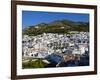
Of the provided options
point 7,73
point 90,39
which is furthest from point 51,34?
point 7,73

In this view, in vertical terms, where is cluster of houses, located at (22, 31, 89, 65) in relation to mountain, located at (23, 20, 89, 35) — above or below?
below

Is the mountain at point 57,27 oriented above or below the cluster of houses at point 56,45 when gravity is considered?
above

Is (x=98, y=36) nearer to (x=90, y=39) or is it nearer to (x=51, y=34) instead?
(x=90, y=39)

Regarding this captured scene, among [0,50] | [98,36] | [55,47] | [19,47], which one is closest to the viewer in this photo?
[0,50]
